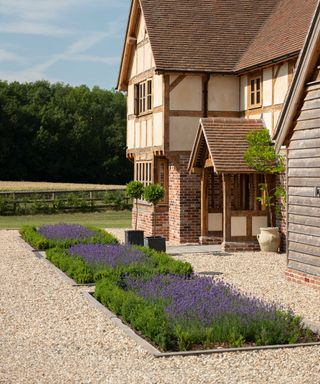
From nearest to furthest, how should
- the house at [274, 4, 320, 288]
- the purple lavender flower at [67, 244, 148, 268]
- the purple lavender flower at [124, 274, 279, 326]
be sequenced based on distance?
the purple lavender flower at [124, 274, 279, 326] → the house at [274, 4, 320, 288] → the purple lavender flower at [67, 244, 148, 268]

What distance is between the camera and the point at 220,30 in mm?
25797

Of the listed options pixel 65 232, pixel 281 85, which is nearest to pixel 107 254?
pixel 65 232

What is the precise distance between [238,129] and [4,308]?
1224 cm

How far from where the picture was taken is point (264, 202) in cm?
2203

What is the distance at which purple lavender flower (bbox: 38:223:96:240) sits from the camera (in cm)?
2231

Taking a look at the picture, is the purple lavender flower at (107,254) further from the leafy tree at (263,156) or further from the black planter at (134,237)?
the leafy tree at (263,156)

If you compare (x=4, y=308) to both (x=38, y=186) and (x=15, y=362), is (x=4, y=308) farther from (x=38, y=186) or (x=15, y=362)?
(x=38, y=186)

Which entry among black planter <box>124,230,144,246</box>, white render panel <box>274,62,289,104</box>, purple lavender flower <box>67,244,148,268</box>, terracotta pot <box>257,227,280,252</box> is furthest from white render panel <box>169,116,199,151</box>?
purple lavender flower <box>67,244,148,268</box>

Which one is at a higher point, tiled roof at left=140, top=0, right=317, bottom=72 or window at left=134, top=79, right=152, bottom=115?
tiled roof at left=140, top=0, right=317, bottom=72

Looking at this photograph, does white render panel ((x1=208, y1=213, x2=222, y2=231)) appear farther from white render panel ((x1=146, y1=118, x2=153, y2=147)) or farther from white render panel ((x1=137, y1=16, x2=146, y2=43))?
white render panel ((x1=137, y1=16, x2=146, y2=43))

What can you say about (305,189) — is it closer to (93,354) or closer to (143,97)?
(93,354)

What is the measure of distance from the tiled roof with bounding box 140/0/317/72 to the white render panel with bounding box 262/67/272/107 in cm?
44

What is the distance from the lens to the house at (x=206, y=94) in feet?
73.9

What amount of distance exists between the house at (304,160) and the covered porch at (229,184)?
5516 millimetres
